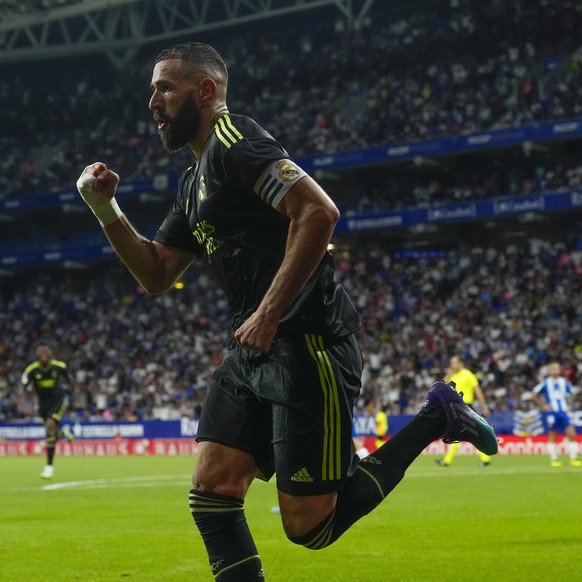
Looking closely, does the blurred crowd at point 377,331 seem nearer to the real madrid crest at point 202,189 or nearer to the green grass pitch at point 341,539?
the green grass pitch at point 341,539

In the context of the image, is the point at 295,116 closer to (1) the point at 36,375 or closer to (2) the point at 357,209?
(2) the point at 357,209

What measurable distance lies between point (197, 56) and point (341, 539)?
21.1 feet

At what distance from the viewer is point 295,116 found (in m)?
43.6

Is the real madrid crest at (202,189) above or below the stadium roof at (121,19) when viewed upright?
below

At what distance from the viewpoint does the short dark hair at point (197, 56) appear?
5125mm

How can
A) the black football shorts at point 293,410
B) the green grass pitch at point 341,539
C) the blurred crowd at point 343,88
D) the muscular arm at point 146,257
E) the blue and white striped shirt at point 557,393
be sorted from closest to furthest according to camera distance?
the black football shorts at point 293,410, the muscular arm at point 146,257, the green grass pitch at point 341,539, the blue and white striped shirt at point 557,393, the blurred crowd at point 343,88

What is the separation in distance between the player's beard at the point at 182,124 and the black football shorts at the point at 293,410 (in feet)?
3.34

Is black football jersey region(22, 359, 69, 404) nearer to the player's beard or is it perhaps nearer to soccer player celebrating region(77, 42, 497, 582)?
soccer player celebrating region(77, 42, 497, 582)

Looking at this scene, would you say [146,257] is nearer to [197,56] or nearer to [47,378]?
[197,56]

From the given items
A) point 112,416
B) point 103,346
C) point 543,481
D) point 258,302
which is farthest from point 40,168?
point 258,302

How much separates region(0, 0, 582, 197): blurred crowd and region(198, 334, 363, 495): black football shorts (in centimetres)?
3219

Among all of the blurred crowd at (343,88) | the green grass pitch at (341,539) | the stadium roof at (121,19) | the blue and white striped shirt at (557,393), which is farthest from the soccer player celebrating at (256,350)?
the stadium roof at (121,19)

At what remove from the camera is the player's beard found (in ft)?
16.8

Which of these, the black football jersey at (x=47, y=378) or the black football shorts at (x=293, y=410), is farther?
the black football jersey at (x=47, y=378)
